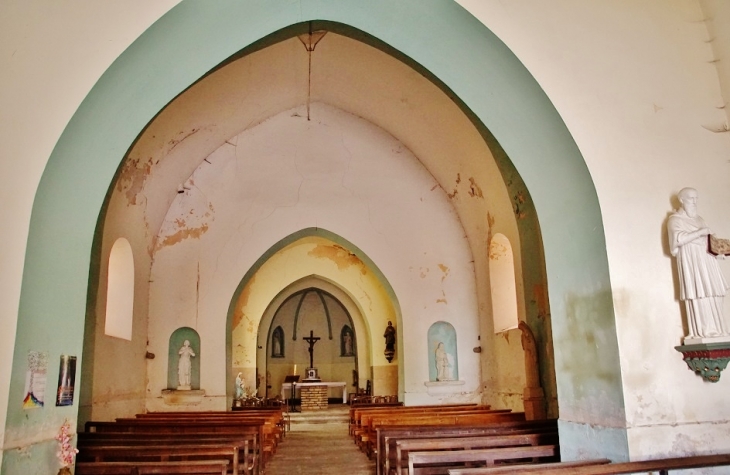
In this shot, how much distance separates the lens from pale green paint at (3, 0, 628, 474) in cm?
529

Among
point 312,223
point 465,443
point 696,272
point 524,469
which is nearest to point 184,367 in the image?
point 312,223

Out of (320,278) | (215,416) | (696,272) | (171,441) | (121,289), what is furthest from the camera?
(320,278)

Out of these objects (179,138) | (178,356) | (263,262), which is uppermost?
(179,138)

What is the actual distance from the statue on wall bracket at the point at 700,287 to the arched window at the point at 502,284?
5.71m

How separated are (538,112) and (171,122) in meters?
6.52

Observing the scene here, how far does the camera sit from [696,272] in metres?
5.09

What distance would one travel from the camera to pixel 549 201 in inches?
243

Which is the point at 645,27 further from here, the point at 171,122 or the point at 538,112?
the point at 171,122

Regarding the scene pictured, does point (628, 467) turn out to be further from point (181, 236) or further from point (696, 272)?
point (181, 236)

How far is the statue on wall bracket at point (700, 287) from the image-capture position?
4969 millimetres

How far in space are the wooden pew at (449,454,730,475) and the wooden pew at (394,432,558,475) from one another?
129 cm

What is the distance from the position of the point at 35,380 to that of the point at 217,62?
3.53m

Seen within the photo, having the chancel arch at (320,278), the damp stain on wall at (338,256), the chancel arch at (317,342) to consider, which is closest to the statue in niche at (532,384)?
the chancel arch at (320,278)

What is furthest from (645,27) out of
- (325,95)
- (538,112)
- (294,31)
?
(325,95)
